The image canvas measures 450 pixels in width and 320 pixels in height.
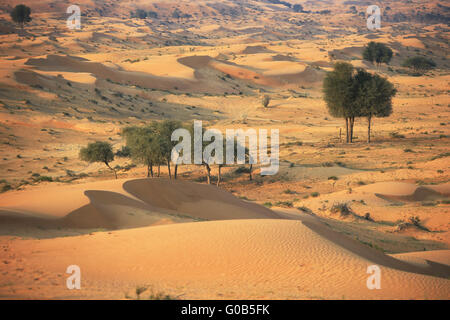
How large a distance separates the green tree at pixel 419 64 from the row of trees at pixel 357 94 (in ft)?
159

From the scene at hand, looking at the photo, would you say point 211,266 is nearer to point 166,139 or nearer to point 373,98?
point 166,139

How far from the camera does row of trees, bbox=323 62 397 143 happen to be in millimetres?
37125

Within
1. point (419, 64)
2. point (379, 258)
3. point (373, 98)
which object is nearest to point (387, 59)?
point (419, 64)

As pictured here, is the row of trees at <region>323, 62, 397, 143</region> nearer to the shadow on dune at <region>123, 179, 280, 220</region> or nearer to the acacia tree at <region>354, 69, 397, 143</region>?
the acacia tree at <region>354, 69, 397, 143</region>

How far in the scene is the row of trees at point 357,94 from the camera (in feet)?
122

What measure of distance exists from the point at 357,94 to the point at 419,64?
5060 centimetres

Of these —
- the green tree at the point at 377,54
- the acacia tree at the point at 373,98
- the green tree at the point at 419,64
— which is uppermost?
the green tree at the point at 377,54

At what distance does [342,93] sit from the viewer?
3800cm

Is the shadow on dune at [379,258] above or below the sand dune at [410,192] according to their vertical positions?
above

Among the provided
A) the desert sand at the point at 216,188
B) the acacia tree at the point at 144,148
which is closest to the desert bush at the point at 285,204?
the desert sand at the point at 216,188

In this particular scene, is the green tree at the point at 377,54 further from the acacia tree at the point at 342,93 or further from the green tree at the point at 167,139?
the green tree at the point at 167,139

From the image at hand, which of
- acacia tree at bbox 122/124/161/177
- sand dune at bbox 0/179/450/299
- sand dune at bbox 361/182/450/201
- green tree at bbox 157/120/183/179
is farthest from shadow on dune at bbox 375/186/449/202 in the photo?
acacia tree at bbox 122/124/161/177

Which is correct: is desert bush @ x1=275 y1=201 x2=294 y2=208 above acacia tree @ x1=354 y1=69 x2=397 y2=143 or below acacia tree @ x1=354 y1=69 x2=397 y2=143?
below

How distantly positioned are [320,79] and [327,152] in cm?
3967
